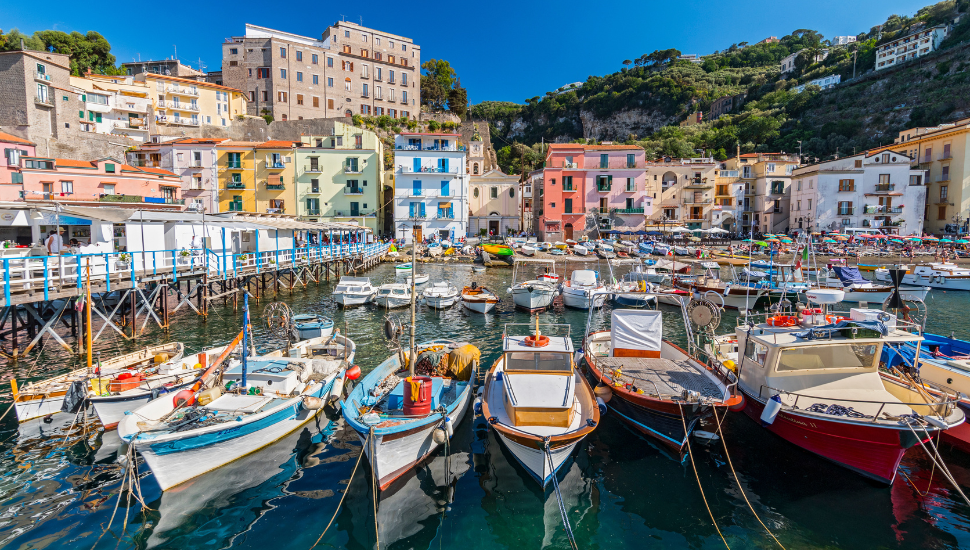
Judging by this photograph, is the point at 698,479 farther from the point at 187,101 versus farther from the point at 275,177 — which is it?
the point at 187,101

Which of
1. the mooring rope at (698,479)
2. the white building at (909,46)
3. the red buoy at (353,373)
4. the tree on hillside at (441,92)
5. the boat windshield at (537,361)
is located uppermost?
the white building at (909,46)

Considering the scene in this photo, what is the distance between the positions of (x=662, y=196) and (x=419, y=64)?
46.7m

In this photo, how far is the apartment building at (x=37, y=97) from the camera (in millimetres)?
46750

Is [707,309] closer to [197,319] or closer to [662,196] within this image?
[197,319]

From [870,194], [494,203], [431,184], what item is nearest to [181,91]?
[431,184]

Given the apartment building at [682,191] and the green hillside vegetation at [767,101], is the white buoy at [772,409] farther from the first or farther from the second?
the green hillside vegetation at [767,101]

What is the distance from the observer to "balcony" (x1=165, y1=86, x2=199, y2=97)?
64562 millimetres

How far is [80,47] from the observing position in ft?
216

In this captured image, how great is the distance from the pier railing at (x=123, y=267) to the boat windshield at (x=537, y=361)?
13.1 metres

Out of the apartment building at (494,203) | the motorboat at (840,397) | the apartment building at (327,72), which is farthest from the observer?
the apartment building at (327,72)

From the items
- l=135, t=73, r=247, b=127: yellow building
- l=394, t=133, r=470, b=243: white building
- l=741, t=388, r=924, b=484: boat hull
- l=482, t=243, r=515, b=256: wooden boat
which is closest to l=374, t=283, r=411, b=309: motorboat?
l=741, t=388, r=924, b=484: boat hull

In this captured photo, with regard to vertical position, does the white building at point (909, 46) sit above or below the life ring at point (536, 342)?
above

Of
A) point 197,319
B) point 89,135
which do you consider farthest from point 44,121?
point 197,319

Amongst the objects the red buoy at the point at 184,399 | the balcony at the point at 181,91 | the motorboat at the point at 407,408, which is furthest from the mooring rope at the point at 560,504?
the balcony at the point at 181,91
